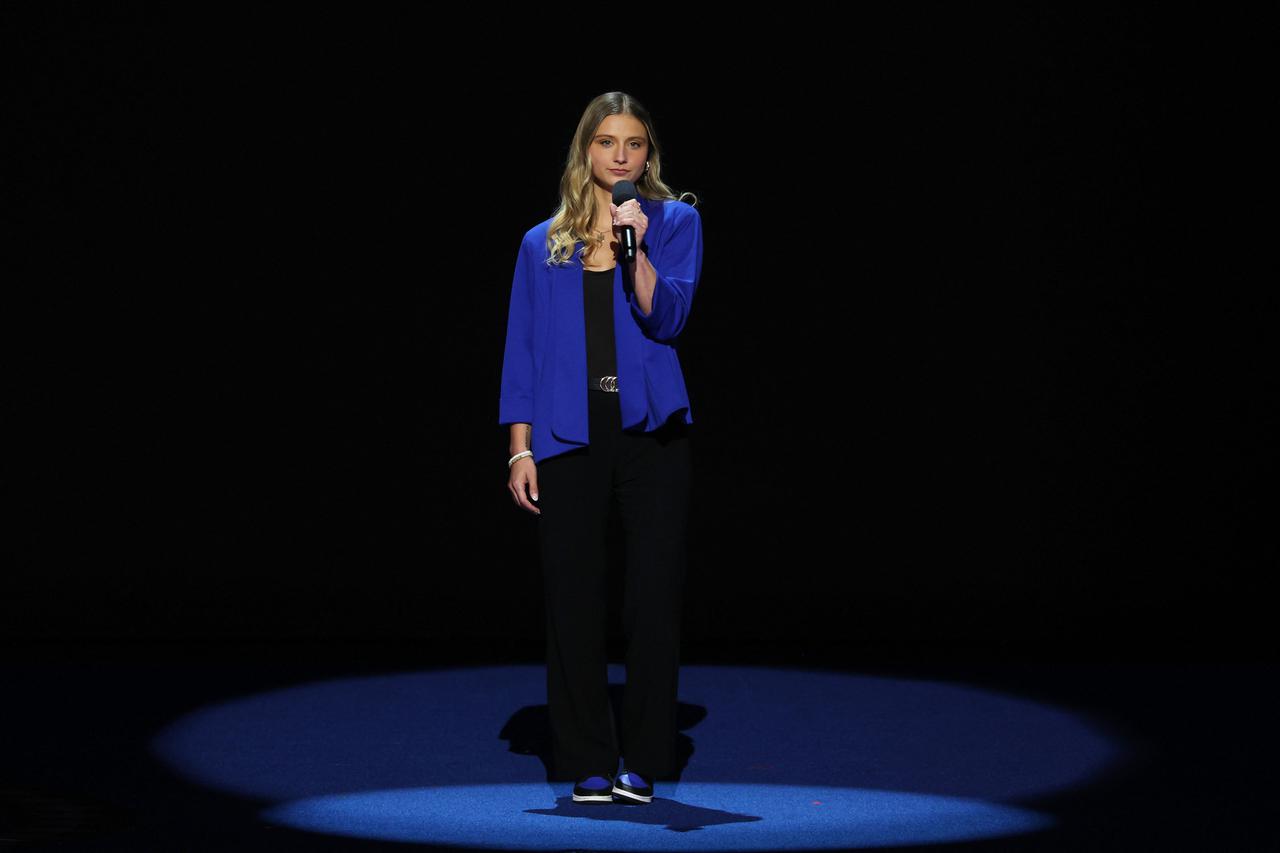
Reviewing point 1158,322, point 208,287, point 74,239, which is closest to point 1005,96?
point 1158,322

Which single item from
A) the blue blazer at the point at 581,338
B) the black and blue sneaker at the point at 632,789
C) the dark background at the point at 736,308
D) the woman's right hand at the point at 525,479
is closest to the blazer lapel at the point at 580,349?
the blue blazer at the point at 581,338

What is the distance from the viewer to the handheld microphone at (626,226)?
294cm

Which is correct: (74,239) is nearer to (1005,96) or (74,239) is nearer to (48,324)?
(48,324)

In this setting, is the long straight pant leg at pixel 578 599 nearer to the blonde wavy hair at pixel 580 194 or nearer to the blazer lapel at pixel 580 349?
the blazer lapel at pixel 580 349

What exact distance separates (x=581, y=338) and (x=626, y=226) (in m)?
0.35

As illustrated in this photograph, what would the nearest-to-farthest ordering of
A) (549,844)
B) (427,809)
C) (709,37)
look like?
1. (549,844)
2. (427,809)
3. (709,37)

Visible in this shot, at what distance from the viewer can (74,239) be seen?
548cm

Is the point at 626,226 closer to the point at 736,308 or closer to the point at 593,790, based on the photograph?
the point at 593,790

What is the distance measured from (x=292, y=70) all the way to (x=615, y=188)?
273 cm

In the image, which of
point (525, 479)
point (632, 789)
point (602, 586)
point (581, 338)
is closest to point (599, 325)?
point (581, 338)

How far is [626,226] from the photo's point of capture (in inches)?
116

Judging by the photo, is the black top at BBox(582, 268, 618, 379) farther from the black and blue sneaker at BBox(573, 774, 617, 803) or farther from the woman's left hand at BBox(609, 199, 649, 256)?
the black and blue sneaker at BBox(573, 774, 617, 803)

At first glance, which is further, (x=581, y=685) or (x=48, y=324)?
(x=48, y=324)

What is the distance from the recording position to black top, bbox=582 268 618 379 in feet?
10.6
